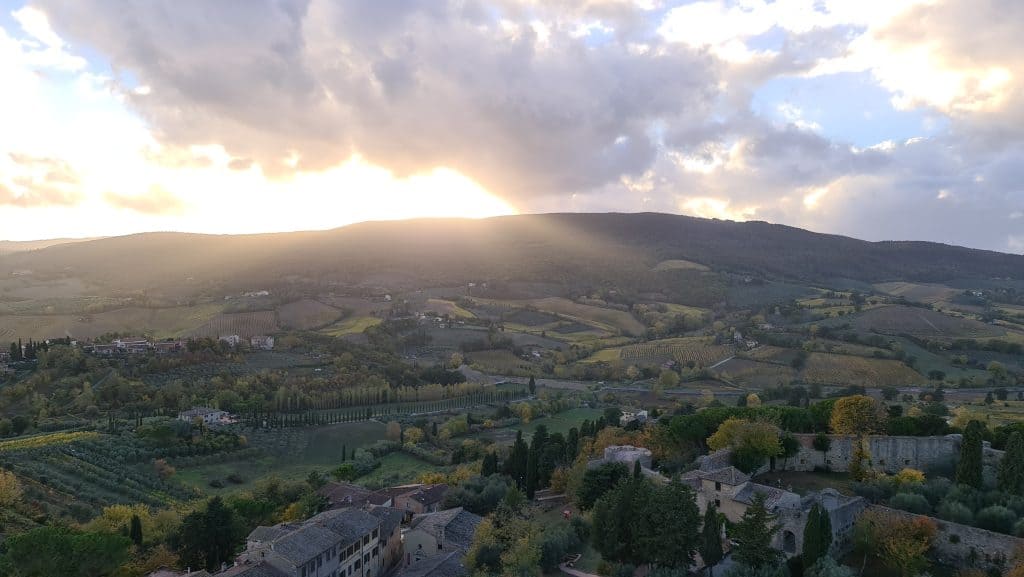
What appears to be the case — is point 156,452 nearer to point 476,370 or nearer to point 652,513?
point 652,513

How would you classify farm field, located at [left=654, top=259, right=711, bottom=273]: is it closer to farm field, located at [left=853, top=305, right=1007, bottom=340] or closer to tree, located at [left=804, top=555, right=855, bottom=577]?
farm field, located at [left=853, top=305, right=1007, bottom=340]

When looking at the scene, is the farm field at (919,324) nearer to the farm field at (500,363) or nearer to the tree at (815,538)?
the farm field at (500,363)

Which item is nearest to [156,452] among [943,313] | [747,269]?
[943,313]

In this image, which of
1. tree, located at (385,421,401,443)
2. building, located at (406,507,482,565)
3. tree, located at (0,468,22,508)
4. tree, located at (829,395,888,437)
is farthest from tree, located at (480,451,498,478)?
tree, located at (0,468,22,508)

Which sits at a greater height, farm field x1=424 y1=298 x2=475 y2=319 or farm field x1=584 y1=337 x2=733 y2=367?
farm field x1=424 y1=298 x2=475 y2=319

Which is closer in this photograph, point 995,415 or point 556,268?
point 995,415
